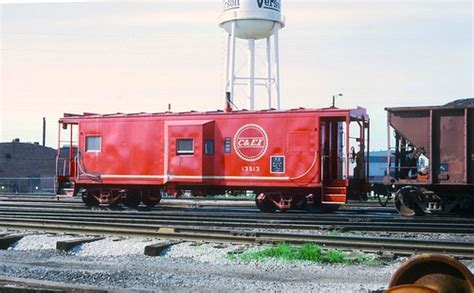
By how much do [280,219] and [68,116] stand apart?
33.6 feet

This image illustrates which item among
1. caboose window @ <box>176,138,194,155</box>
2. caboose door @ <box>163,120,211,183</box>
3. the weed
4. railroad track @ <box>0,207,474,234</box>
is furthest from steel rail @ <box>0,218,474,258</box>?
caboose window @ <box>176,138,194,155</box>

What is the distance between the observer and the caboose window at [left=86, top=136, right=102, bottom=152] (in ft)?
75.0

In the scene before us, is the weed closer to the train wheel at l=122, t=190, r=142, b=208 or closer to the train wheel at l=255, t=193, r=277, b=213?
the train wheel at l=255, t=193, r=277, b=213

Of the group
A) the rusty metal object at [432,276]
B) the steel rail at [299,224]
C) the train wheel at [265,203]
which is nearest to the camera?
the rusty metal object at [432,276]

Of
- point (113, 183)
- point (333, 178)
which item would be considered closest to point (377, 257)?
point (333, 178)

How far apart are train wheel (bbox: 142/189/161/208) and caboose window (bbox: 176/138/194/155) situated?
2.12 meters

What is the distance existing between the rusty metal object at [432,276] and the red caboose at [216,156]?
552 inches

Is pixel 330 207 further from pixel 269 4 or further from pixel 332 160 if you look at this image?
pixel 269 4

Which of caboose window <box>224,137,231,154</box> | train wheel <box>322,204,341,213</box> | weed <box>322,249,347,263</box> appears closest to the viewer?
weed <box>322,249,347,263</box>

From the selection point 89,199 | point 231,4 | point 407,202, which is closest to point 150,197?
point 89,199

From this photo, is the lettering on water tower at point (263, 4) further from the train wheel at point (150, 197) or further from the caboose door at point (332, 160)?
the caboose door at point (332, 160)

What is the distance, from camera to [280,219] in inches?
663

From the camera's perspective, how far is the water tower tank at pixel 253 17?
4094cm

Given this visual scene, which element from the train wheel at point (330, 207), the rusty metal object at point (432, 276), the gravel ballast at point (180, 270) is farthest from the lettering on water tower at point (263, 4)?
the rusty metal object at point (432, 276)
